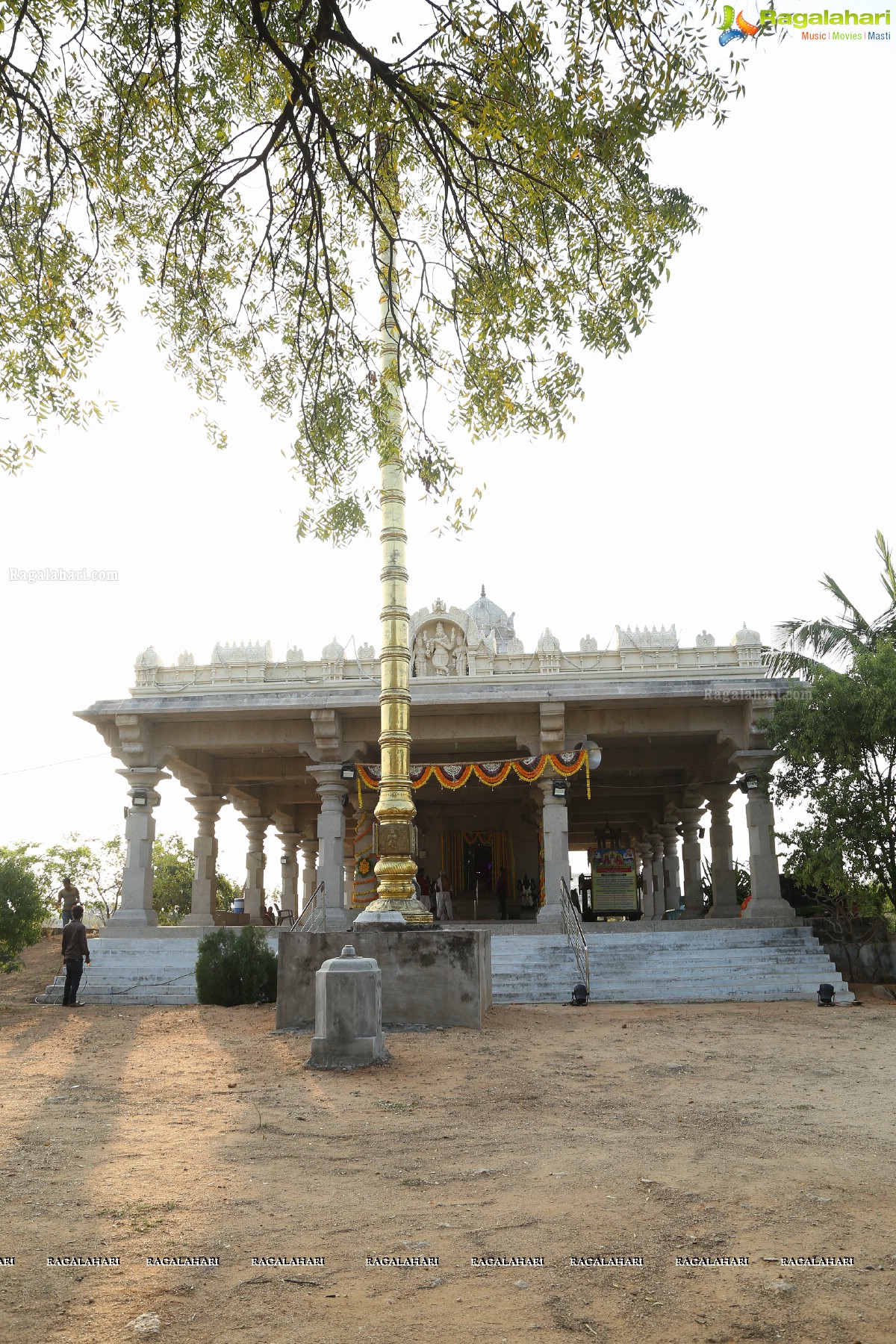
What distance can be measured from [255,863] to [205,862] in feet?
12.0

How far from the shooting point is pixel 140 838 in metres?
20.0

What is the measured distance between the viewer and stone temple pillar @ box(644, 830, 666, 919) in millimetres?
31656

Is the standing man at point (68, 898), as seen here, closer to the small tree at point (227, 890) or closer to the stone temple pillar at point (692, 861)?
the stone temple pillar at point (692, 861)

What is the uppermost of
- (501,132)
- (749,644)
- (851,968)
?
(501,132)

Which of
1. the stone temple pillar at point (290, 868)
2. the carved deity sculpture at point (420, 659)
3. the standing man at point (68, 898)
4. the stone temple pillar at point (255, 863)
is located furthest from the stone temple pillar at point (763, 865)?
the stone temple pillar at point (290, 868)

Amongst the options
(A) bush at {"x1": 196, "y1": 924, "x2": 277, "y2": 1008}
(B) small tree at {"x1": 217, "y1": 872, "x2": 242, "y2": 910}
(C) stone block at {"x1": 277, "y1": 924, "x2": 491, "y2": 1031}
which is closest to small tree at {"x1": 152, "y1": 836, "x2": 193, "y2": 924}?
(B) small tree at {"x1": 217, "y1": 872, "x2": 242, "y2": 910}

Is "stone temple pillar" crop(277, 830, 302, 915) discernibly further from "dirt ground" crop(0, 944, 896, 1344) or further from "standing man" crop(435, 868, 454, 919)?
"dirt ground" crop(0, 944, 896, 1344)

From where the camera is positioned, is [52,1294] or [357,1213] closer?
[52,1294]

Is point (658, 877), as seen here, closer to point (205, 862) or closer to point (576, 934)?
point (205, 862)

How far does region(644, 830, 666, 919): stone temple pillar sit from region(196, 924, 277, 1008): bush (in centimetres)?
1863

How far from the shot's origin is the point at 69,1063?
31.5ft

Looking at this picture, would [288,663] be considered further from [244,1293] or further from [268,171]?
[244,1293]

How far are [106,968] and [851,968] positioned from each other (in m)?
12.9

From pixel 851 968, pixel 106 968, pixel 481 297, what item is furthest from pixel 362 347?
pixel 851 968
